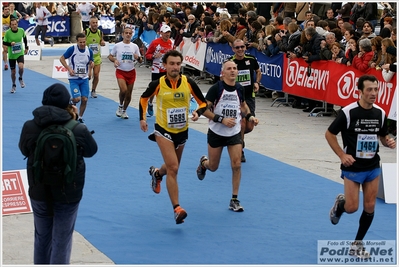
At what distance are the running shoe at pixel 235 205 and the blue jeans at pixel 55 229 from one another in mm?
3301

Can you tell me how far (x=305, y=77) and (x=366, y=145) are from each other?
10.1m

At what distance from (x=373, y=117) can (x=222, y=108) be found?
8.91 ft

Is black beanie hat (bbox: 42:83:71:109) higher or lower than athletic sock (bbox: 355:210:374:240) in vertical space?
higher

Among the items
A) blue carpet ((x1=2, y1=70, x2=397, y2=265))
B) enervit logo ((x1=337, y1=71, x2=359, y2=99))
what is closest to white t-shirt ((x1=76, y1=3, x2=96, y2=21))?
enervit logo ((x1=337, y1=71, x2=359, y2=99))

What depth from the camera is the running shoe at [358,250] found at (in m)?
8.14

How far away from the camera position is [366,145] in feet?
26.6

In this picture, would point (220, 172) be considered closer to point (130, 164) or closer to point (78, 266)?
point (130, 164)

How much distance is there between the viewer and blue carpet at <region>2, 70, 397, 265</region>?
8.43 m

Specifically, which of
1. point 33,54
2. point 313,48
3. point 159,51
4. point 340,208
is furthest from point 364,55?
point 33,54

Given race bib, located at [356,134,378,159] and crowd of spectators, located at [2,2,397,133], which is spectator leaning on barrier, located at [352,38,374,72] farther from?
race bib, located at [356,134,378,159]

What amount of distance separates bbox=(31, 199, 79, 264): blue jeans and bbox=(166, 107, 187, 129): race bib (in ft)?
8.96

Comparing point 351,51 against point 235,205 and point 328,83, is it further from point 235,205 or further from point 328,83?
point 235,205

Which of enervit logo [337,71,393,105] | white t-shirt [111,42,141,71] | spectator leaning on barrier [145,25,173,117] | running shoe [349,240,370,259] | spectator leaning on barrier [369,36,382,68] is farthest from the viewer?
spectator leaning on barrier [145,25,173,117]

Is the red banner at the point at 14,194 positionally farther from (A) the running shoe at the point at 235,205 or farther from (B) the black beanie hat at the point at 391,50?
(B) the black beanie hat at the point at 391,50
